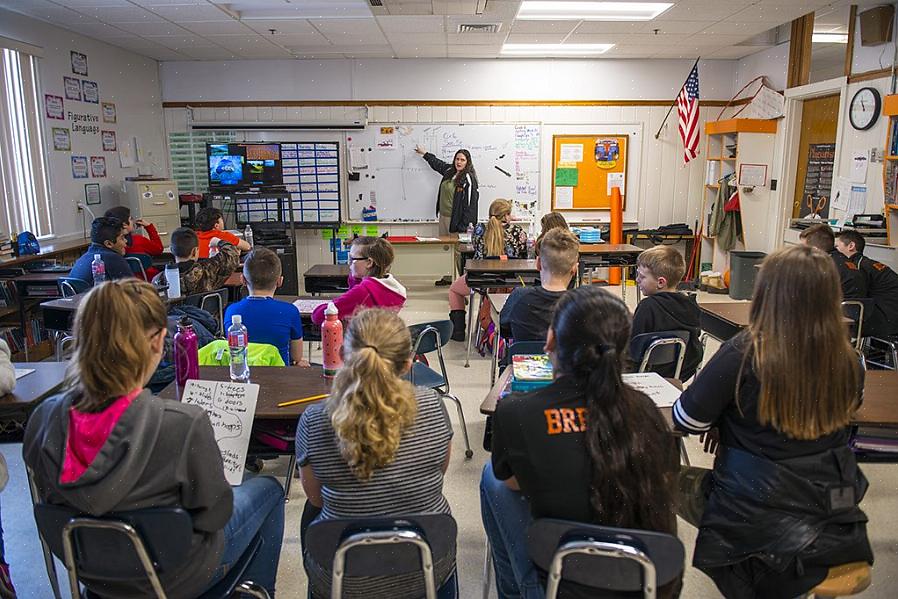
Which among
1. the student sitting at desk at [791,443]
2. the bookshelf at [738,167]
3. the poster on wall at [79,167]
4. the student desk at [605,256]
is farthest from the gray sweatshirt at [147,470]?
the bookshelf at [738,167]

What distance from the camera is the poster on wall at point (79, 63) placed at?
257 inches

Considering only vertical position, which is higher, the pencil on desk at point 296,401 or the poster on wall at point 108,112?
the poster on wall at point 108,112

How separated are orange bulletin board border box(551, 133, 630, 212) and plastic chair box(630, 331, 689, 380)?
5.94 meters

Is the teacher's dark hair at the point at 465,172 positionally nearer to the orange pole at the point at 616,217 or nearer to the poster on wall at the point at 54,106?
the orange pole at the point at 616,217

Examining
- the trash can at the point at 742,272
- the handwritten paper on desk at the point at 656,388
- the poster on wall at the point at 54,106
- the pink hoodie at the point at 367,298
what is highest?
the poster on wall at the point at 54,106

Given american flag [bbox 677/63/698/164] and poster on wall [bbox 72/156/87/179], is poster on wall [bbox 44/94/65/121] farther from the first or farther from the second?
american flag [bbox 677/63/698/164]

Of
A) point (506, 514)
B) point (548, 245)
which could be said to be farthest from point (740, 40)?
point (506, 514)

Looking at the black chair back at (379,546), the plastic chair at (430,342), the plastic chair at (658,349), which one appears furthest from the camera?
the plastic chair at (430,342)

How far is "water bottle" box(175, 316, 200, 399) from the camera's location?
2.27m

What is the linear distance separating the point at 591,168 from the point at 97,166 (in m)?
5.83

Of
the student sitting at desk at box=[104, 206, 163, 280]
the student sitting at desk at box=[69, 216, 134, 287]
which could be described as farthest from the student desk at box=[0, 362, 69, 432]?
the student sitting at desk at box=[104, 206, 163, 280]

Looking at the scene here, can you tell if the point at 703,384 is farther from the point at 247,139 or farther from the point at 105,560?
the point at 247,139

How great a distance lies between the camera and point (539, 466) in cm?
151

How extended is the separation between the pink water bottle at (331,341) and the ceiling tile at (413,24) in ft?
14.5
